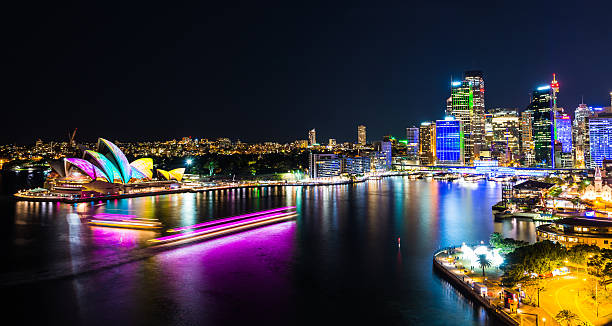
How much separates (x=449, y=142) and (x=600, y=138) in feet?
66.7

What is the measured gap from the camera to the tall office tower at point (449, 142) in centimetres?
6869

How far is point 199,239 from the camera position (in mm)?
13133

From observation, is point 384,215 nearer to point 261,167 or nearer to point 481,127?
point 261,167

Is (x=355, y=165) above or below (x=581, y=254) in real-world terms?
above

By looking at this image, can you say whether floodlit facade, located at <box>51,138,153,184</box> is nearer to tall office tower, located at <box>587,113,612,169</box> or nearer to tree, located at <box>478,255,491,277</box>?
tree, located at <box>478,255,491,277</box>

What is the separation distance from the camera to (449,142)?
69375 mm

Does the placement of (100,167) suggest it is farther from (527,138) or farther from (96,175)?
(527,138)

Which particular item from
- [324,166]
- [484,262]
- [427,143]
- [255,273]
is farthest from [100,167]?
[427,143]

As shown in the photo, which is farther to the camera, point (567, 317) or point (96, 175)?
point (96, 175)

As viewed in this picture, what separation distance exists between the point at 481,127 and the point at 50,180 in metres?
70.6

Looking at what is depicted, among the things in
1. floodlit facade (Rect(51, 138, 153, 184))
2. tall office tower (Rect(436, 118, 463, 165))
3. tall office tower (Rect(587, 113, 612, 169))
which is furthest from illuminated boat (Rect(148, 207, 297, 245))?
tall office tower (Rect(436, 118, 463, 165))

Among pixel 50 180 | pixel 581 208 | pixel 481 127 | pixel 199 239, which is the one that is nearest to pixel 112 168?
pixel 50 180

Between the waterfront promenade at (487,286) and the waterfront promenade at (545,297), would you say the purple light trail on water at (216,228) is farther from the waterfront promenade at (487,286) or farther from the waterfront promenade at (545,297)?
the waterfront promenade at (545,297)

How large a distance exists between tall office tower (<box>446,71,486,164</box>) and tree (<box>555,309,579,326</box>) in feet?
234
